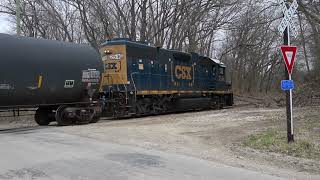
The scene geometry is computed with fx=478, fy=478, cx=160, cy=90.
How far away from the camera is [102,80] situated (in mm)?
22938

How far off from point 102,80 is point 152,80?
457cm

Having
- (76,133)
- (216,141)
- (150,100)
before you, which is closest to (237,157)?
(216,141)

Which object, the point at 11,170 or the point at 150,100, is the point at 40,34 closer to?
the point at 150,100

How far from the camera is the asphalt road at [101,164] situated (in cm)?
909

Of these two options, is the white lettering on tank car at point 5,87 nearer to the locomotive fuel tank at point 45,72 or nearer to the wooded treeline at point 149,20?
the locomotive fuel tank at point 45,72

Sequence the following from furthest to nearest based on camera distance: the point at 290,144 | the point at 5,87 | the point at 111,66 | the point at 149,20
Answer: the point at 149,20 < the point at 111,66 < the point at 5,87 < the point at 290,144

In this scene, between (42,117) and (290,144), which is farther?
(42,117)

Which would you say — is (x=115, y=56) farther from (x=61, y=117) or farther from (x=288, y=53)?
(x=288, y=53)

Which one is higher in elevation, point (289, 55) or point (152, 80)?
point (289, 55)

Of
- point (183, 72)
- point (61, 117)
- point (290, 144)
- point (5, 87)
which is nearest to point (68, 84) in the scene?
point (61, 117)

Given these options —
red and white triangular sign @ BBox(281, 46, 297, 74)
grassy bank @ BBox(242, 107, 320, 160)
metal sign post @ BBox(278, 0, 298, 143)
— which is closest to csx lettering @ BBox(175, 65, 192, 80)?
grassy bank @ BBox(242, 107, 320, 160)

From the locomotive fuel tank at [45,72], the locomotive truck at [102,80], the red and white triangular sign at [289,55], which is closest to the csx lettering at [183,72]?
the locomotive truck at [102,80]

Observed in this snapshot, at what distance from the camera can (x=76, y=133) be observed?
663 inches

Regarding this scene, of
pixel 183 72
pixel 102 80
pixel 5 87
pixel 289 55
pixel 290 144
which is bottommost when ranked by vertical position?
pixel 290 144
